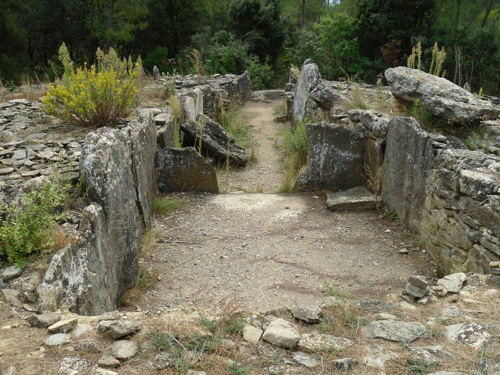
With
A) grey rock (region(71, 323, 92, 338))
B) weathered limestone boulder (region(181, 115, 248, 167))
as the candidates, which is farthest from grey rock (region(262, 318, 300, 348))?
weathered limestone boulder (region(181, 115, 248, 167))

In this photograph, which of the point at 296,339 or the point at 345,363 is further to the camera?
the point at 296,339

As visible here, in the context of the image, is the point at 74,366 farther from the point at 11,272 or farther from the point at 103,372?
the point at 11,272

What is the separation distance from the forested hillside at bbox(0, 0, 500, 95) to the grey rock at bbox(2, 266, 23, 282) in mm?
12587

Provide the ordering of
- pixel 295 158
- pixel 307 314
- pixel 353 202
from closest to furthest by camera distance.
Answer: pixel 307 314 → pixel 353 202 → pixel 295 158

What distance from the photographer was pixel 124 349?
2.43m

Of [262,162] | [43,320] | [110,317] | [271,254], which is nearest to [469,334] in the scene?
[110,317]

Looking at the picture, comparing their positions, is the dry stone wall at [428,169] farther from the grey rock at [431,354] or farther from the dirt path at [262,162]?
the grey rock at [431,354]

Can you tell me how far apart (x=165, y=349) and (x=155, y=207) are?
3.79 m

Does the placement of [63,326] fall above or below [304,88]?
below

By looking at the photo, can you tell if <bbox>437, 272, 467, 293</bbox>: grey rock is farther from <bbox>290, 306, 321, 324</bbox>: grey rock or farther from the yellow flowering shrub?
the yellow flowering shrub

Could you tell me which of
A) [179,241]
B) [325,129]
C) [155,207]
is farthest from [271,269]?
[325,129]

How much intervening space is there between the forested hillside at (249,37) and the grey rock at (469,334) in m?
13.4

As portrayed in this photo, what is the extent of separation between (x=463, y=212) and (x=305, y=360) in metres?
2.62

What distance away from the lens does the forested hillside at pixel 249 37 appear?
52.2ft
